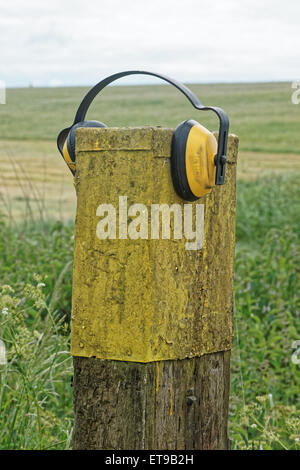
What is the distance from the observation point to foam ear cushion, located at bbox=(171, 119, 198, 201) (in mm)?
1354

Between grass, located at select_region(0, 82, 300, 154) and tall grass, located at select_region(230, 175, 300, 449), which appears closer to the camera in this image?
tall grass, located at select_region(230, 175, 300, 449)

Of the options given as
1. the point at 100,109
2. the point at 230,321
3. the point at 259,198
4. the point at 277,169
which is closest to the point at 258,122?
the point at 100,109

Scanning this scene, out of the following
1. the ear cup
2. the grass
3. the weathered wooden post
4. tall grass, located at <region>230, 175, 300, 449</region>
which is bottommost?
tall grass, located at <region>230, 175, 300, 449</region>

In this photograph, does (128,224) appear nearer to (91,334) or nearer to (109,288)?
(109,288)

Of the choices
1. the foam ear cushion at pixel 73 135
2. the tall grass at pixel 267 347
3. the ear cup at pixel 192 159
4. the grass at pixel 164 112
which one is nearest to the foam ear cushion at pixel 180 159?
the ear cup at pixel 192 159

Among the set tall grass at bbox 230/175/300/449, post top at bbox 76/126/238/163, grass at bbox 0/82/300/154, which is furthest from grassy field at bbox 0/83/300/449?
post top at bbox 76/126/238/163

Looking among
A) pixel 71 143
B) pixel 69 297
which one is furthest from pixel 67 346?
pixel 71 143

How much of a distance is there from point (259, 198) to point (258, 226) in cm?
76

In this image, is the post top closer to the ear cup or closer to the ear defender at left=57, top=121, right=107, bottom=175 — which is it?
the ear cup

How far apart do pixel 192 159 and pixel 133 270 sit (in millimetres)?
267

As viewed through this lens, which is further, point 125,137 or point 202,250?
point 202,250

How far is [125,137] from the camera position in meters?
1.36

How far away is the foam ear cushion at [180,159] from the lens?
135cm

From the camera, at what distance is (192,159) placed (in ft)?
4.45
